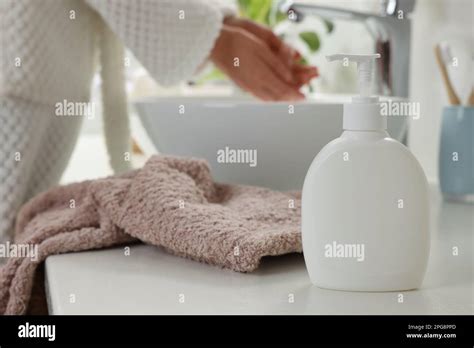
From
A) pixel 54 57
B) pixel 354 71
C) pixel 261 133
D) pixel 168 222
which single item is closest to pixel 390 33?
pixel 261 133

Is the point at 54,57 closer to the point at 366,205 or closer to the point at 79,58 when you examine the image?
the point at 79,58

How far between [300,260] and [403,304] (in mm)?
137

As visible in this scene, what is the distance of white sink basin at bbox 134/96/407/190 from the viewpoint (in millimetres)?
843

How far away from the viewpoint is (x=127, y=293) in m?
0.54

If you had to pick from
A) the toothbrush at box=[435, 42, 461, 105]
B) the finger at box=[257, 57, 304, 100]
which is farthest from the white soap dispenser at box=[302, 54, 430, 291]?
the toothbrush at box=[435, 42, 461, 105]

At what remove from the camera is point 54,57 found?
872 millimetres

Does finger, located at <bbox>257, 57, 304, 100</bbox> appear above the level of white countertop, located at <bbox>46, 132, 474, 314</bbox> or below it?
above

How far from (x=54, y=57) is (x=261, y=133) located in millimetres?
252

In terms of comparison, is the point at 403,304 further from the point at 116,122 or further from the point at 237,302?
the point at 116,122

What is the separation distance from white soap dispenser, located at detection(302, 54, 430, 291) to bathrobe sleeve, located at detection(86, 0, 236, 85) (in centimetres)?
38

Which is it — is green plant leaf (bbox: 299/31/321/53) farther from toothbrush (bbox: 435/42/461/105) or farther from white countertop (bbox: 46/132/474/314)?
white countertop (bbox: 46/132/474/314)

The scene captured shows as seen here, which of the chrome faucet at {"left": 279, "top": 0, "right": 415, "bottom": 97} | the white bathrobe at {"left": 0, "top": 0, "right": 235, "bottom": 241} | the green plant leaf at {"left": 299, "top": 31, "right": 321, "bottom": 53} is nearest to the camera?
the white bathrobe at {"left": 0, "top": 0, "right": 235, "bottom": 241}

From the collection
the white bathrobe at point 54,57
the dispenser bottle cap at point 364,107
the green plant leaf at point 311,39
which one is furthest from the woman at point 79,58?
the green plant leaf at point 311,39
